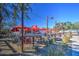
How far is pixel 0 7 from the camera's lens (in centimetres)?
145

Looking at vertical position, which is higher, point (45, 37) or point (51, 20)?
point (51, 20)

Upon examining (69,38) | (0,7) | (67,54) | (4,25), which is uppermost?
(0,7)

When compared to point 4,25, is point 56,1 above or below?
above

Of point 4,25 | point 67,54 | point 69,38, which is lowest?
point 67,54

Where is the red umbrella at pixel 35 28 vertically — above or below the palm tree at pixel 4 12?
below

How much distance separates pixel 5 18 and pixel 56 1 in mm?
439

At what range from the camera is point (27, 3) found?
1.44 m

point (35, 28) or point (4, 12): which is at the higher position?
point (4, 12)

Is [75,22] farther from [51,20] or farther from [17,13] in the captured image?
[17,13]

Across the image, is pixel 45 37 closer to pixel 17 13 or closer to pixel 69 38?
pixel 69 38

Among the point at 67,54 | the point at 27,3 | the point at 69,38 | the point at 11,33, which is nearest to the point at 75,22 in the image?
the point at 69,38

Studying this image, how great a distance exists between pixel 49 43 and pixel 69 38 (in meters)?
0.17

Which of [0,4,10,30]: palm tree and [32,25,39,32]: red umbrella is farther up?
[0,4,10,30]: palm tree

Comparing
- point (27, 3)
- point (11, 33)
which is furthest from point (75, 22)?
point (11, 33)
